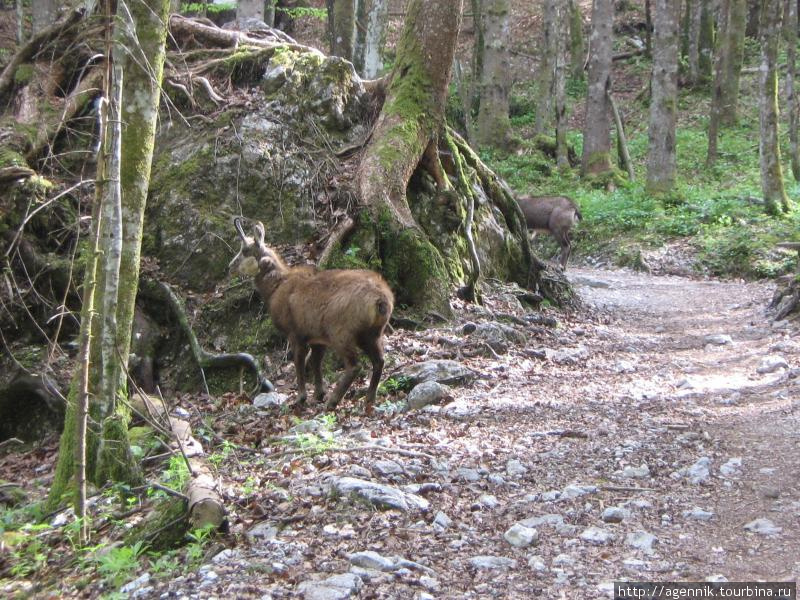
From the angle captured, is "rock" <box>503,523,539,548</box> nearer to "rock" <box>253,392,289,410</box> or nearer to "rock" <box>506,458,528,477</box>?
"rock" <box>506,458,528,477</box>

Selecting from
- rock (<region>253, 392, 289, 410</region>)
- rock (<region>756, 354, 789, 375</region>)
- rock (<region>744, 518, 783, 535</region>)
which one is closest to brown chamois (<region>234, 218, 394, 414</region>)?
rock (<region>253, 392, 289, 410</region>)

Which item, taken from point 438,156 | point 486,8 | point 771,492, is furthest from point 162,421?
point 486,8

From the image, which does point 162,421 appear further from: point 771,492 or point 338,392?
point 771,492

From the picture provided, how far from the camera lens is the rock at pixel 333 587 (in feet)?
12.5

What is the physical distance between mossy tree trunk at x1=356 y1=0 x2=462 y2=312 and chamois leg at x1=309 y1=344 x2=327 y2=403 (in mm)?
1746

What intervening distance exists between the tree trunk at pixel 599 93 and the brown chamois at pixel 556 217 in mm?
5767

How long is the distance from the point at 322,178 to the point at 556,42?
58.4 feet

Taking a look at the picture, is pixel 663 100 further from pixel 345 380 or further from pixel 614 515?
pixel 614 515

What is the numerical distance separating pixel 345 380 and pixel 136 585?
10.4ft

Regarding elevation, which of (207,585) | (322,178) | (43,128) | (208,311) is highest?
(43,128)

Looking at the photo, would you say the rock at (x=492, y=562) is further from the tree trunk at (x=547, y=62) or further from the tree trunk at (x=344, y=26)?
the tree trunk at (x=547, y=62)

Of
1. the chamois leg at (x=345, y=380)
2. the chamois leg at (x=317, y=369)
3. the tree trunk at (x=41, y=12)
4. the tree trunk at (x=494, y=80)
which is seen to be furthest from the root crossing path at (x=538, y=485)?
the tree trunk at (x=494, y=80)

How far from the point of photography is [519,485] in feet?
17.0

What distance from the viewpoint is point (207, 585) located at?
160 inches
